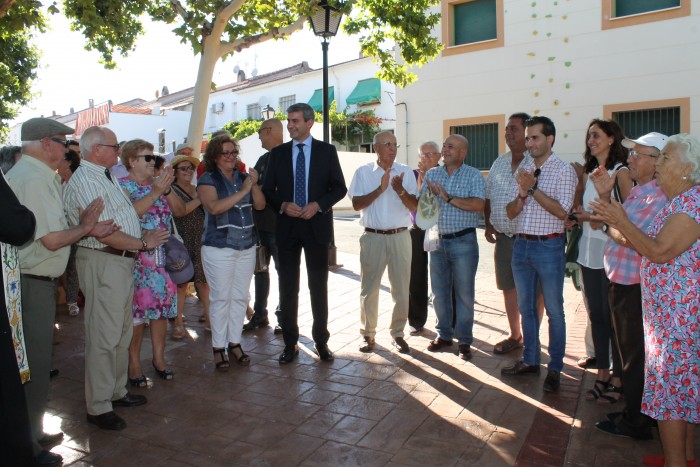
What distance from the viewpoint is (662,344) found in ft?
10.2

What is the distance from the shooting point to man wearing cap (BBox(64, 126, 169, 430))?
394 centimetres

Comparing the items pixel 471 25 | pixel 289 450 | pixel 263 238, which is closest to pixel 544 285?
pixel 289 450

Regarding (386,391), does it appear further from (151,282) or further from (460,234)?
(151,282)

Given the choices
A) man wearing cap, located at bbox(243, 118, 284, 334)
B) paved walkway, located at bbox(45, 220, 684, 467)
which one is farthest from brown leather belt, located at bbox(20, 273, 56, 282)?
Result: man wearing cap, located at bbox(243, 118, 284, 334)

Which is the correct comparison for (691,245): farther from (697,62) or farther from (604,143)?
(697,62)

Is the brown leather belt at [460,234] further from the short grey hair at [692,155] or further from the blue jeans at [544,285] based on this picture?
the short grey hair at [692,155]

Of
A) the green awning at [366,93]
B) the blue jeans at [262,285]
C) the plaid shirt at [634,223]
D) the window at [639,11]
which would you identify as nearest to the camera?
the plaid shirt at [634,223]

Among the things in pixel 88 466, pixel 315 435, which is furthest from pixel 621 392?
pixel 88 466

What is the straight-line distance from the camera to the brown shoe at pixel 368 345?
5660 millimetres

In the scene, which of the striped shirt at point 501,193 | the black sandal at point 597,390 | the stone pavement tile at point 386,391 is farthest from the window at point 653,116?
the stone pavement tile at point 386,391

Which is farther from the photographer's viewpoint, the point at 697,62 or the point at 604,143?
the point at 697,62

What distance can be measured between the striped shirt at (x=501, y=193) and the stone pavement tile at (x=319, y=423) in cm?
233

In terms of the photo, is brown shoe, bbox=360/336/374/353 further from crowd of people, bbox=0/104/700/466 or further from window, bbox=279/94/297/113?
window, bbox=279/94/297/113

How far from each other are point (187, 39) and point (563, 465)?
8053mm
